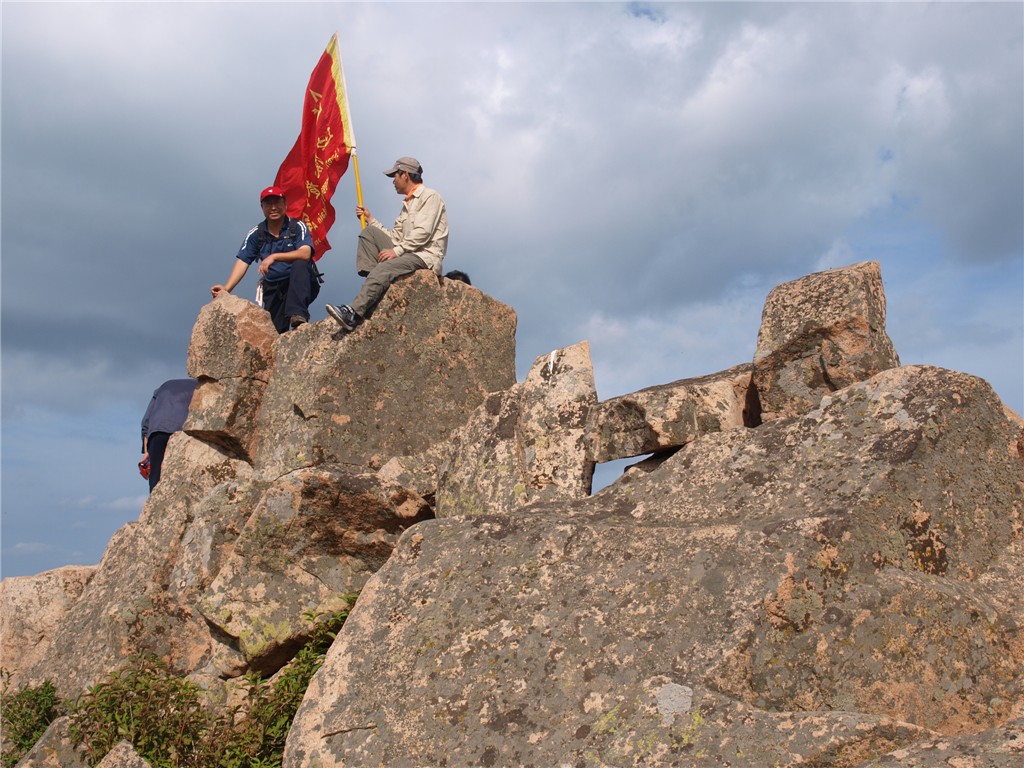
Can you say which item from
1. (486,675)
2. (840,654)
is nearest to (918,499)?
(840,654)

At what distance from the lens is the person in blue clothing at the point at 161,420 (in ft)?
41.1

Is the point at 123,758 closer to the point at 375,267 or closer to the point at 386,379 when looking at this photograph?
the point at 386,379

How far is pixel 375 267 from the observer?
11.0m

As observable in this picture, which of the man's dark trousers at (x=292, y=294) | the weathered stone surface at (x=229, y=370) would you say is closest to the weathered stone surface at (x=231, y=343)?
the weathered stone surface at (x=229, y=370)

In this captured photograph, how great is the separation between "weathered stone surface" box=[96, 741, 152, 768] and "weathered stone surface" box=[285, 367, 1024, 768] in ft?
6.25

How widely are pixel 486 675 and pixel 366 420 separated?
5.00m

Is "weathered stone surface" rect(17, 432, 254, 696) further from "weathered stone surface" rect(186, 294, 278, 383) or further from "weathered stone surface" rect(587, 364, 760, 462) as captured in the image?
"weathered stone surface" rect(587, 364, 760, 462)

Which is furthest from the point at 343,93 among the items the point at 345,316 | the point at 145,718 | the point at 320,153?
the point at 145,718

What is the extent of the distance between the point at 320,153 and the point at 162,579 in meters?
6.28

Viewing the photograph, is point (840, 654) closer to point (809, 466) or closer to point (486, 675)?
point (809, 466)

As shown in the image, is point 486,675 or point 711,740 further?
point 486,675

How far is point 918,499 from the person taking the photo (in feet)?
19.4

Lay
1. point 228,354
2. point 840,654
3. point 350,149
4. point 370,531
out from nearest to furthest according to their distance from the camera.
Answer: point 840,654 < point 370,531 < point 228,354 < point 350,149

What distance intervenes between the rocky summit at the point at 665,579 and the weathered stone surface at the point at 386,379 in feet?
3.13
